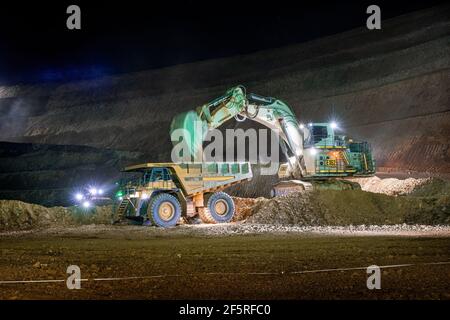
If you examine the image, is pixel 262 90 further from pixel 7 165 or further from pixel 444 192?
pixel 444 192

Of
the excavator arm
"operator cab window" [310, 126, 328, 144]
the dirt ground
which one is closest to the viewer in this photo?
the dirt ground

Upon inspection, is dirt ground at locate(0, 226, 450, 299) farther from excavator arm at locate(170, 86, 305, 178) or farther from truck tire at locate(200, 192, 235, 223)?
excavator arm at locate(170, 86, 305, 178)

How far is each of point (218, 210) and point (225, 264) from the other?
9.78 meters

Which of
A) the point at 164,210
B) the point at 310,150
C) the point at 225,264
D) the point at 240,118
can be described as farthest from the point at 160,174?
the point at 225,264

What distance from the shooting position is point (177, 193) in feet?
63.3

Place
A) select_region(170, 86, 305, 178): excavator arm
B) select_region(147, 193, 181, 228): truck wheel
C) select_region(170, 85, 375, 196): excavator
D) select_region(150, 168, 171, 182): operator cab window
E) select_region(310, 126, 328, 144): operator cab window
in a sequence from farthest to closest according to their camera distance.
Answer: select_region(310, 126, 328, 144): operator cab window → select_region(170, 85, 375, 196): excavator → select_region(150, 168, 171, 182): operator cab window → select_region(170, 86, 305, 178): excavator arm → select_region(147, 193, 181, 228): truck wheel

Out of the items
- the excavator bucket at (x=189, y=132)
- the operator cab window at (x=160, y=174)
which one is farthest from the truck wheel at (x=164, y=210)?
the excavator bucket at (x=189, y=132)

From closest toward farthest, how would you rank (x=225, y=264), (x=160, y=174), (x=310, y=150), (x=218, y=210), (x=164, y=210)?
(x=225, y=264) → (x=164, y=210) → (x=160, y=174) → (x=218, y=210) → (x=310, y=150)

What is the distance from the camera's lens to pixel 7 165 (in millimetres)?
37000

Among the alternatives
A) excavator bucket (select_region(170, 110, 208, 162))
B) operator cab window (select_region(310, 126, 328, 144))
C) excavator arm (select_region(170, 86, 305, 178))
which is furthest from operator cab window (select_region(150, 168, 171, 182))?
operator cab window (select_region(310, 126, 328, 144))

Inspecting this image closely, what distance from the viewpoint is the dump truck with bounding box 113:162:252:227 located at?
18578 millimetres

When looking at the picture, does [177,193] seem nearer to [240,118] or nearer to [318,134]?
[240,118]
